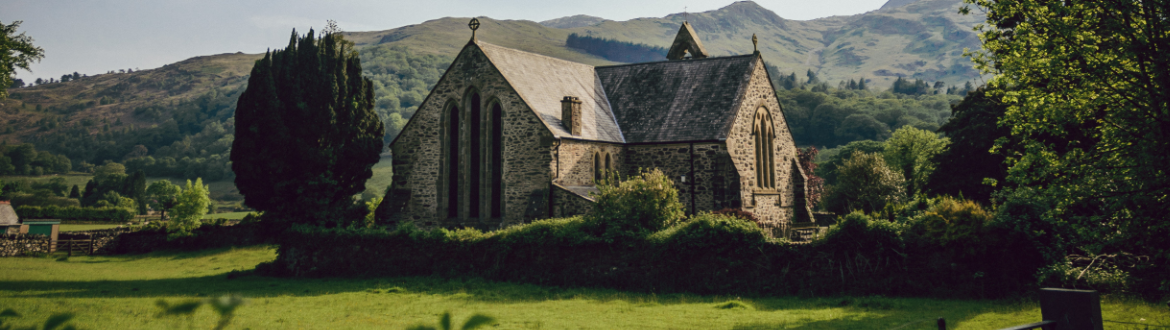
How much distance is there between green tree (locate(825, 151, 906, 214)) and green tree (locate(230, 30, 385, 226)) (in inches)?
1164

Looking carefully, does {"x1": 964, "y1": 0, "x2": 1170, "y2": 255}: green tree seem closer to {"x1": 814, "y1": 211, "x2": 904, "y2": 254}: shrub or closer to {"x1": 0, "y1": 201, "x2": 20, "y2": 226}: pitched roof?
{"x1": 814, "y1": 211, "x2": 904, "y2": 254}: shrub

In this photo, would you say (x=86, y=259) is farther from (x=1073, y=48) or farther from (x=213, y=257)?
(x=1073, y=48)

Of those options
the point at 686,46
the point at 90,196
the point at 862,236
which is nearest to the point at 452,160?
the point at 686,46

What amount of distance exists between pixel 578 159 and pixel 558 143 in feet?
5.37

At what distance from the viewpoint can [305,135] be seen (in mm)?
31031

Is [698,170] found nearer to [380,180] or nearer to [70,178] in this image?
[380,180]

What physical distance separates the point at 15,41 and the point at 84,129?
179302 millimetres

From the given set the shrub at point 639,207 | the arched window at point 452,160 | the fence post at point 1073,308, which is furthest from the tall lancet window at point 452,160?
the fence post at point 1073,308

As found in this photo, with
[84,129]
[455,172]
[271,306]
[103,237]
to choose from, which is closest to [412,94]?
[84,129]

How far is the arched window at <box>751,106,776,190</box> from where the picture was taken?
32031mm

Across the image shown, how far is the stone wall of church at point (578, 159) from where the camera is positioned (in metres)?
27.9

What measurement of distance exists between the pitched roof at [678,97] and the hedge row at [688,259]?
10.6m

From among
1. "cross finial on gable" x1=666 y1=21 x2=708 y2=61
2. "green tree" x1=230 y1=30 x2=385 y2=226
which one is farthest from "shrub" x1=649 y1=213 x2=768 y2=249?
"cross finial on gable" x1=666 y1=21 x2=708 y2=61

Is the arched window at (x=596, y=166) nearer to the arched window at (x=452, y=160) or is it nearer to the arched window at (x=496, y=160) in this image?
the arched window at (x=496, y=160)
